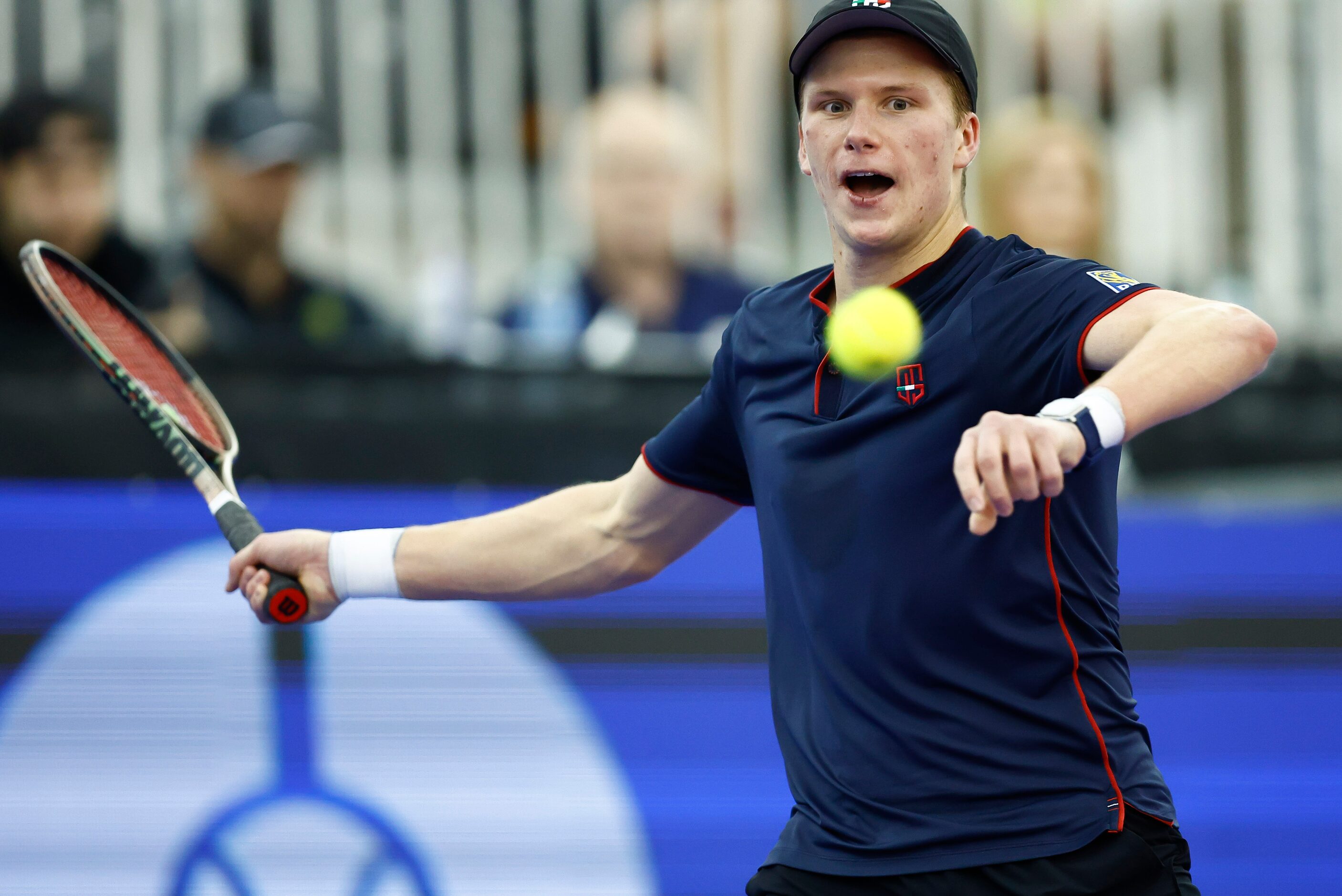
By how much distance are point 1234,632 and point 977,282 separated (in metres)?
2.61

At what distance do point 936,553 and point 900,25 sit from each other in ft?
2.99

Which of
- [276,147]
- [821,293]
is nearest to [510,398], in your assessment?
[276,147]

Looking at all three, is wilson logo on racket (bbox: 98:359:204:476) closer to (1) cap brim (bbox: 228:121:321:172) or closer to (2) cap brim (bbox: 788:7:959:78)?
(2) cap brim (bbox: 788:7:959:78)

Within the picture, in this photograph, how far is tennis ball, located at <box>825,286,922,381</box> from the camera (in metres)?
2.77

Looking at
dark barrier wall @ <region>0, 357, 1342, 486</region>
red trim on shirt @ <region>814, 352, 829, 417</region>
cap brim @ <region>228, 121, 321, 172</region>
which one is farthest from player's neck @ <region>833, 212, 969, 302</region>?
cap brim @ <region>228, 121, 321, 172</region>

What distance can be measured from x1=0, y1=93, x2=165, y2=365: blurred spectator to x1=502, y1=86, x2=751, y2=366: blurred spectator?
1.32 m

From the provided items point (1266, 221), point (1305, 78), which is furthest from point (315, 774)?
point (1305, 78)

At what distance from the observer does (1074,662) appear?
2717 millimetres

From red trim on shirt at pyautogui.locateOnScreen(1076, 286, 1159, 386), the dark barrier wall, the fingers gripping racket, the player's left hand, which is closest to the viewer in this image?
the player's left hand

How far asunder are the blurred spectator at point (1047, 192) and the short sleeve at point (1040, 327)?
9.30ft

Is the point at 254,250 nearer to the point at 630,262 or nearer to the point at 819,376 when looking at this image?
the point at 630,262

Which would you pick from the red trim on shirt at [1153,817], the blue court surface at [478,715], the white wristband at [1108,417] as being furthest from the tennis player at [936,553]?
the blue court surface at [478,715]

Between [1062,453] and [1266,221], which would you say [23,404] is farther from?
[1266,221]

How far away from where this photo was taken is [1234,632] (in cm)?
495
